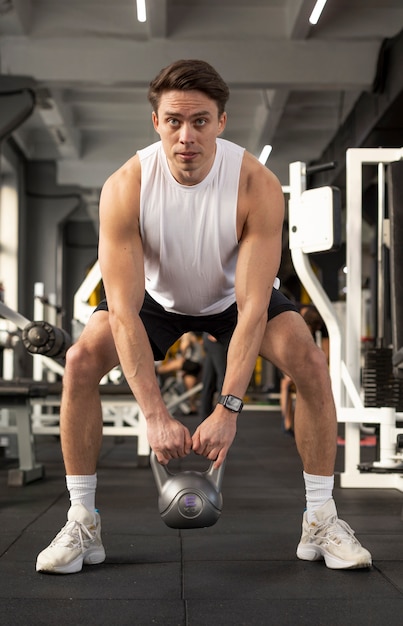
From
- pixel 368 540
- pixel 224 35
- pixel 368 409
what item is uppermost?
pixel 224 35

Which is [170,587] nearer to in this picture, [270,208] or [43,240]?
[270,208]

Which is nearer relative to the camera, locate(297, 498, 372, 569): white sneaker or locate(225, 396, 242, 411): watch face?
locate(225, 396, 242, 411): watch face

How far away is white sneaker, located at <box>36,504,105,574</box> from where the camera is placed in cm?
196

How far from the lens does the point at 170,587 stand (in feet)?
6.06

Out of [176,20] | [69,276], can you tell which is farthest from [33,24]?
[69,276]

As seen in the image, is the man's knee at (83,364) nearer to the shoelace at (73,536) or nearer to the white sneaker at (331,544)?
the shoelace at (73,536)

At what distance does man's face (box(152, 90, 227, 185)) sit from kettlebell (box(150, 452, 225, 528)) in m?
0.67

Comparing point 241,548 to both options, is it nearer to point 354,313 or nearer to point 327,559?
point 327,559

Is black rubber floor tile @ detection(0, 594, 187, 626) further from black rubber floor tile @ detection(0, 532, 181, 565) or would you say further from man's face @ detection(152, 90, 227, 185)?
man's face @ detection(152, 90, 227, 185)

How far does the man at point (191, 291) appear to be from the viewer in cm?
192

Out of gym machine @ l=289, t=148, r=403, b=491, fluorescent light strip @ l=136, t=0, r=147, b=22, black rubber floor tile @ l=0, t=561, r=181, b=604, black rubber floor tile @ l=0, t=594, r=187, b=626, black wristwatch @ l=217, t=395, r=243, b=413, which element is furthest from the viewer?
fluorescent light strip @ l=136, t=0, r=147, b=22

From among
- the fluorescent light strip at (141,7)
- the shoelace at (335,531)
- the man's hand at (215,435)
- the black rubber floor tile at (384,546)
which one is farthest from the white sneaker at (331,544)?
the fluorescent light strip at (141,7)

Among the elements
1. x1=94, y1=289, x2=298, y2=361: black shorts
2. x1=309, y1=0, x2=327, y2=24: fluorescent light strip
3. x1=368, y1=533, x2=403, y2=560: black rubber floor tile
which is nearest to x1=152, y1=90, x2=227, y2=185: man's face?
x1=94, y1=289, x2=298, y2=361: black shorts

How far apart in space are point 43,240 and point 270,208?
1128cm
